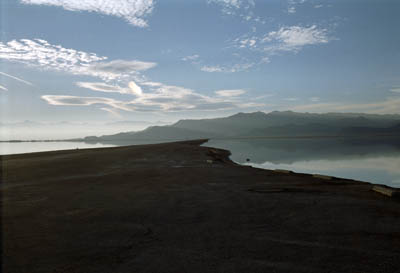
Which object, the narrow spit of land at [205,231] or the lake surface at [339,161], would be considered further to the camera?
the lake surface at [339,161]

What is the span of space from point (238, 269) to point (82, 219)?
5.05 m

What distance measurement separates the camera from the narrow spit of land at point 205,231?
13.2 ft

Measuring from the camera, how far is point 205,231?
5449 millimetres

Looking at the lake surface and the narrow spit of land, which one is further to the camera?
the lake surface

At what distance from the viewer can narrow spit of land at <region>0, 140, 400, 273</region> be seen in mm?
4027

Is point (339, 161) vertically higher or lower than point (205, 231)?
lower

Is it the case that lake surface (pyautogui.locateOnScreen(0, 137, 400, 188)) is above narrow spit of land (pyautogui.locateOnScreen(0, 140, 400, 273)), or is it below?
below

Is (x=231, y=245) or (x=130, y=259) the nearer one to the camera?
(x=130, y=259)

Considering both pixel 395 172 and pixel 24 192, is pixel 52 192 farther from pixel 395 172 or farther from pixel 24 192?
pixel 395 172

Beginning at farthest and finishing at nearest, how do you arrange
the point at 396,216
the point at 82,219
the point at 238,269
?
the point at 82,219
the point at 396,216
the point at 238,269

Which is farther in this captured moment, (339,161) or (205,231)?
(339,161)

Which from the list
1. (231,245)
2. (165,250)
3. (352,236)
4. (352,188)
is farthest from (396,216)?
(165,250)

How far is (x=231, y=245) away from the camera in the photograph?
4656 millimetres

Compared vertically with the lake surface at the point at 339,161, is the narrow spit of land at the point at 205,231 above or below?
above
